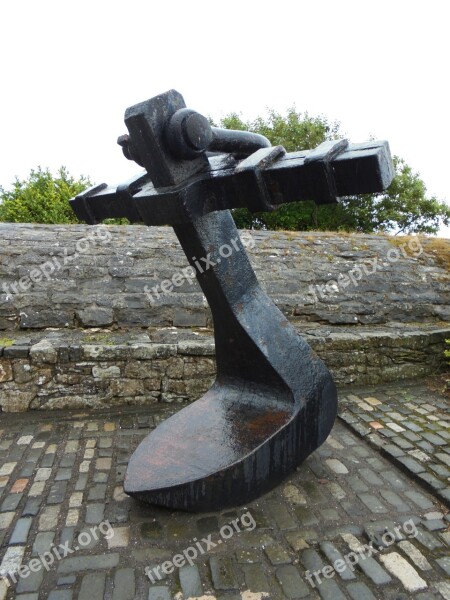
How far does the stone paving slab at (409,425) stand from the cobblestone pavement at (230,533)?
0.03 metres

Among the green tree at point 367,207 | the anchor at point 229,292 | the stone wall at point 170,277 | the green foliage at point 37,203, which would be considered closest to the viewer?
the anchor at point 229,292

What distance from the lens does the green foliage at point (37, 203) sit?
11.2 meters

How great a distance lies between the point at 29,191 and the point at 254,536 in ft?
36.5

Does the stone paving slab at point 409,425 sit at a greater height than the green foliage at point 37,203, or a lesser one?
lesser

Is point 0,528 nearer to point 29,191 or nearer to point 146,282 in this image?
point 146,282

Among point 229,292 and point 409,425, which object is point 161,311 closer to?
point 229,292

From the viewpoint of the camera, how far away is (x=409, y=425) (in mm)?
4109

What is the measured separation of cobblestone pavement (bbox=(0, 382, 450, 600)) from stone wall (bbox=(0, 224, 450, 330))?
5.91 ft

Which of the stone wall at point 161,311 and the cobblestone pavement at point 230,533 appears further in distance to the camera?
the stone wall at point 161,311

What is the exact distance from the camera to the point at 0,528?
2.73 metres

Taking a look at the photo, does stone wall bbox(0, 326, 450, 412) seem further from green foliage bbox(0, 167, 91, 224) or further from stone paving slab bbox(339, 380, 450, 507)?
green foliage bbox(0, 167, 91, 224)

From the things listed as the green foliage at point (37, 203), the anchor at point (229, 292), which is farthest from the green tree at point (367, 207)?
the anchor at point (229, 292)

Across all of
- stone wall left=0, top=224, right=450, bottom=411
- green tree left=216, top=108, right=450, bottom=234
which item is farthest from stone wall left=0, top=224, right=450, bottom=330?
green tree left=216, top=108, right=450, bottom=234

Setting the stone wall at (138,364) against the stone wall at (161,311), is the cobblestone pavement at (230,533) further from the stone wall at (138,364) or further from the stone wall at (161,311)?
the stone wall at (161,311)
